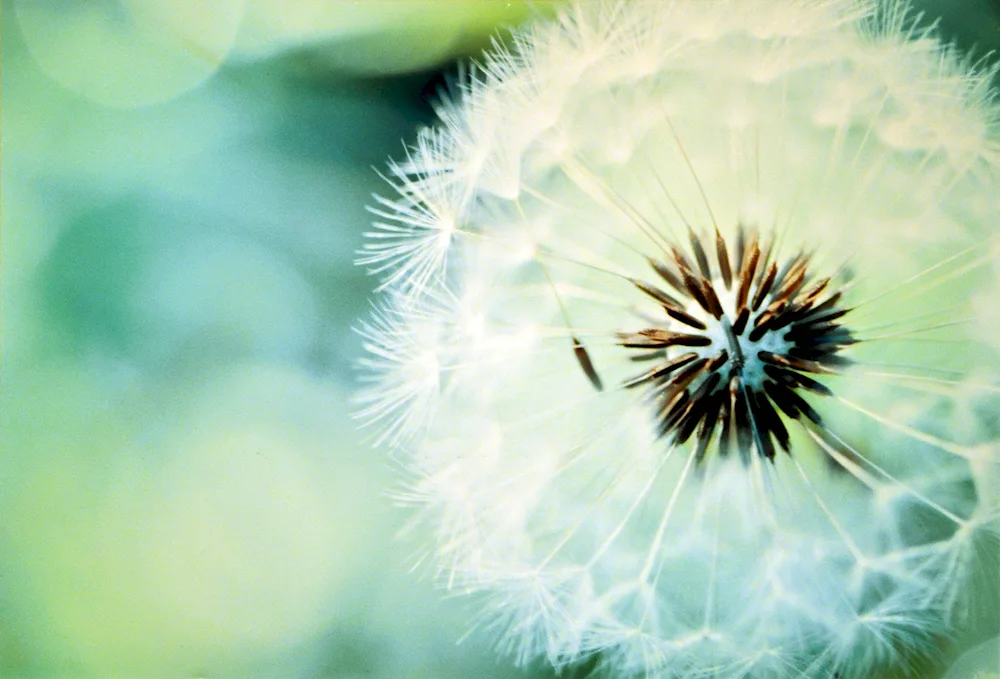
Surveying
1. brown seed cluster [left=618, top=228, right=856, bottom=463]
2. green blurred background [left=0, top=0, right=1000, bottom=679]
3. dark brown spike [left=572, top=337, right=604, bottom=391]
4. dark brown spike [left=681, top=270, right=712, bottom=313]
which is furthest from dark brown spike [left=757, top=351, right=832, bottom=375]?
green blurred background [left=0, top=0, right=1000, bottom=679]

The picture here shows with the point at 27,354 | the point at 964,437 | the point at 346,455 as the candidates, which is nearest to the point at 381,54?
the point at 346,455

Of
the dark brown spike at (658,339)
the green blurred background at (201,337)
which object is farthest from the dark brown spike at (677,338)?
the green blurred background at (201,337)

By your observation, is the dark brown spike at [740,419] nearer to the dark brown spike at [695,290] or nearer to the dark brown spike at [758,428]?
the dark brown spike at [758,428]

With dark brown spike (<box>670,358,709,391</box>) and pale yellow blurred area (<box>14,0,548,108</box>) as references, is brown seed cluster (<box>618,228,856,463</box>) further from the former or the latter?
pale yellow blurred area (<box>14,0,548,108</box>)

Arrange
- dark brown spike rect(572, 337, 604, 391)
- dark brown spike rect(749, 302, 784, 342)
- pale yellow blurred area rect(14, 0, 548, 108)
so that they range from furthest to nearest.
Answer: pale yellow blurred area rect(14, 0, 548, 108) < dark brown spike rect(572, 337, 604, 391) < dark brown spike rect(749, 302, 784, 342)

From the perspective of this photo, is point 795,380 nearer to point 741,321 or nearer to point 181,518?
point 741,321

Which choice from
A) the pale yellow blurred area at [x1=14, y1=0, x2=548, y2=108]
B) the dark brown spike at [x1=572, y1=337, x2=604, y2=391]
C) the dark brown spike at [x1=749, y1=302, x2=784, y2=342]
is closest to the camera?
the dark brown spike at [x1=749, y1=302, x2=784, y2=342]

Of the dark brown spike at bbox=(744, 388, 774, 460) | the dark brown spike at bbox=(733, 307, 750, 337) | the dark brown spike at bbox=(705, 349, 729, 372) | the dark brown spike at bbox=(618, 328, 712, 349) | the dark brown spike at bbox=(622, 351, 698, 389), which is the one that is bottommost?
the dark brown spike at bbox=(744, 388, 774, 460)
